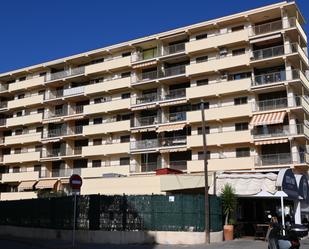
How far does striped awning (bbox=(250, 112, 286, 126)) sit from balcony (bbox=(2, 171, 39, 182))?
30464 millimetres

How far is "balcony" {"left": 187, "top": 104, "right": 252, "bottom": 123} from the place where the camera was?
152 ft

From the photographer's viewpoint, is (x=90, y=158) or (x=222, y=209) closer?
(x=222, y=209)

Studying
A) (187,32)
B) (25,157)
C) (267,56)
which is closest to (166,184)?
(267,56)

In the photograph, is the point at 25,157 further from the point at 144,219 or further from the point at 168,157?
the point at 144,219

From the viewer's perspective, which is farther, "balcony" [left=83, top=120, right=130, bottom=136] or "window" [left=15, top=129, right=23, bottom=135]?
"window" [left=15, top=129, right=23, bottom=135]

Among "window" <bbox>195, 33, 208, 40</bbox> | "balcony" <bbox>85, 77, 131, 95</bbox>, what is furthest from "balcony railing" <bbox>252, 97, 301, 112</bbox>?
"balcony" <bbox>85, 77, 131, 95</bbox>

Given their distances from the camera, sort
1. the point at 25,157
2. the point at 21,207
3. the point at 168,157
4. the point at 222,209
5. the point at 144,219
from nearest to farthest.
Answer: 1. the point at 144,219
2. the point at 222,209
3. the point at 21,207
4. the point at 168,157
5. the point at 25,157

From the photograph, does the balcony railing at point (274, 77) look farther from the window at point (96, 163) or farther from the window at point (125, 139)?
the window at point (96, 163)

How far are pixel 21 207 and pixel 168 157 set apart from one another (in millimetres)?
22352

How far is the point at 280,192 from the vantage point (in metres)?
26.9

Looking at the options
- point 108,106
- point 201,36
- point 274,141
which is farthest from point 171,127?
point 274,141

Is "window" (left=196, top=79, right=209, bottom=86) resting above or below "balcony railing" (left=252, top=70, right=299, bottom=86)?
above

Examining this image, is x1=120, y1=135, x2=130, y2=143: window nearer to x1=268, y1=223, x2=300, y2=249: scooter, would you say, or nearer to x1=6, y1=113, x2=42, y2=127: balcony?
x1=6, y1=113, x2=42, y2=127: balcony

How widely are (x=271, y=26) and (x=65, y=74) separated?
1102 inches
